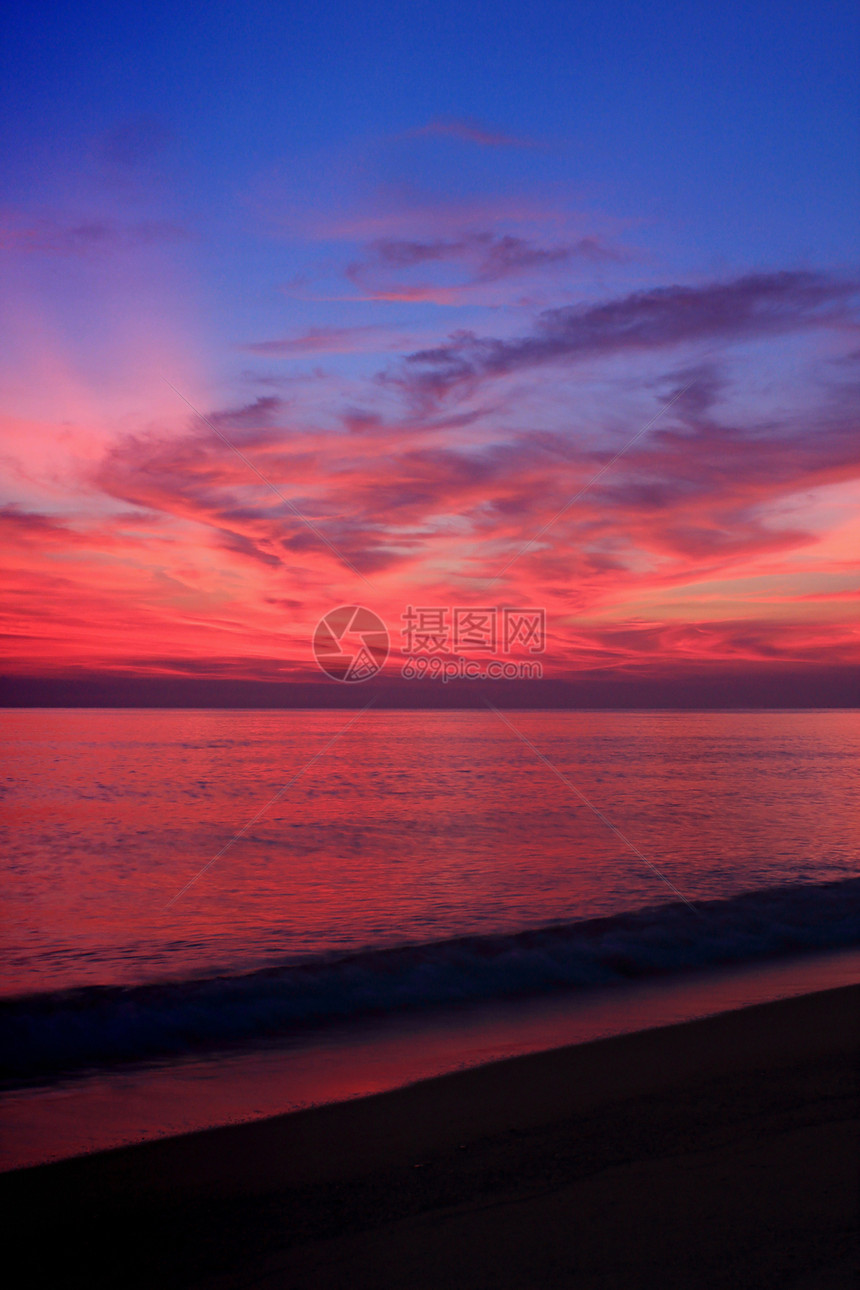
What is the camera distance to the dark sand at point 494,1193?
3533 mm

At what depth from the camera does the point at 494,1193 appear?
4.17 metres

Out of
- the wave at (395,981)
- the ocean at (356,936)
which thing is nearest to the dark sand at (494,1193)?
the ocean at (356,936)

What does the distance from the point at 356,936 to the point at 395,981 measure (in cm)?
197

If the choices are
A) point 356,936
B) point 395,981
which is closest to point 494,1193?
point 395,981

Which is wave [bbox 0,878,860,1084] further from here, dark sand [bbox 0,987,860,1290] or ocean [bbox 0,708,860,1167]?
dark sand [bbox 0,987,860,1290]

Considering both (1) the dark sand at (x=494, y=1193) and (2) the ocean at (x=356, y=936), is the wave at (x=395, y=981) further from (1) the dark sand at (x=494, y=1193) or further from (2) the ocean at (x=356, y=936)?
(1) the dark sand at (x=494, y=1193)

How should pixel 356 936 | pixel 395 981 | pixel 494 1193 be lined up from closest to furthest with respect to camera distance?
1. pixel 494 1193
2. pixel 395 981
3. pixel 356 936

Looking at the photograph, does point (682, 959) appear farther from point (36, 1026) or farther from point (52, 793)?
point (52, 793)

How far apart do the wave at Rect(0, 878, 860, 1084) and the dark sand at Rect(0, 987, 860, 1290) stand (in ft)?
9.11

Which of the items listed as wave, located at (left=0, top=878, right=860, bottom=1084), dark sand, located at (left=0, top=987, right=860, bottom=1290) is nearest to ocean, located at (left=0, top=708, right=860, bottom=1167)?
wave, located at (left=0, top=878, right=860, bottom=1084)

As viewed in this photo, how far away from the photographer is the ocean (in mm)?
6840

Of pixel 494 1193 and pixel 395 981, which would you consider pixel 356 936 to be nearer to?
pixel 395 981

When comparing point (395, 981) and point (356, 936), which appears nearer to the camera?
point (395, 981)

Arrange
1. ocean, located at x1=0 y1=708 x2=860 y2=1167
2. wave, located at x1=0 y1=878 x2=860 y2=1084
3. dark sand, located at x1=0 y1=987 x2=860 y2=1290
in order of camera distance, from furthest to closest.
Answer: wave, located at x1=0 y1=878 x2=860 y2=1084 < ocean, located at x1=0 y1=708 x2=860 y2=1167 < dark sand, located at x1=0 y1=987 x2=860 y2=1290
